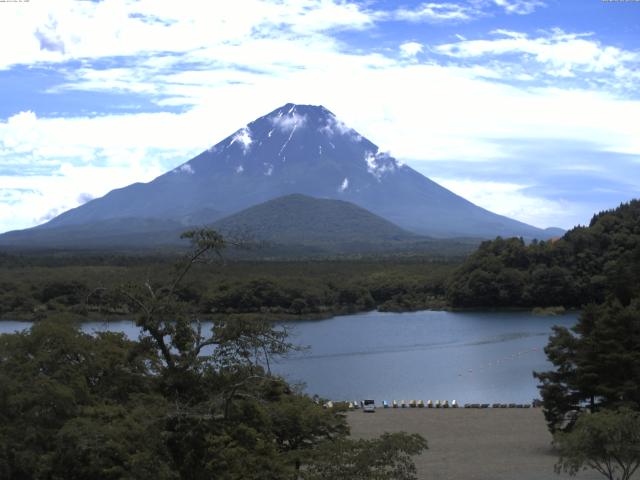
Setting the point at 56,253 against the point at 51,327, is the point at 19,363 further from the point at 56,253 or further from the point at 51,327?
the point at 56,253

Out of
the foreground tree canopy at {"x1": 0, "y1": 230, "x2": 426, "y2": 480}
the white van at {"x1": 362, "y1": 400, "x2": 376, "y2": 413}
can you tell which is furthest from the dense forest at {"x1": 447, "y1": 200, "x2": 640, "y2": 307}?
the foreground tree canopy at {"x1": 0, "y1": 230, "x2": 426, "y2": 480}

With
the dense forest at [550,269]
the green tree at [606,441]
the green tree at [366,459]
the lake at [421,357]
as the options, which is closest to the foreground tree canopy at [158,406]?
the green tree at [366,459]

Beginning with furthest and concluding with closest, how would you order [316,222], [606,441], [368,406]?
[316,222] < [368,406] < [606,441]

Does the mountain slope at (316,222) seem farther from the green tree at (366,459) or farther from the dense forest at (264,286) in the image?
the green tree at (366,459)

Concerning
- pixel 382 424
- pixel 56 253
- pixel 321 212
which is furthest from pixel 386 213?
pixel 382 424

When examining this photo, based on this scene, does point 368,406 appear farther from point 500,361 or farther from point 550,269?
point 550,269

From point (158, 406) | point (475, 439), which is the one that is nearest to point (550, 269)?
point (475, 439)
